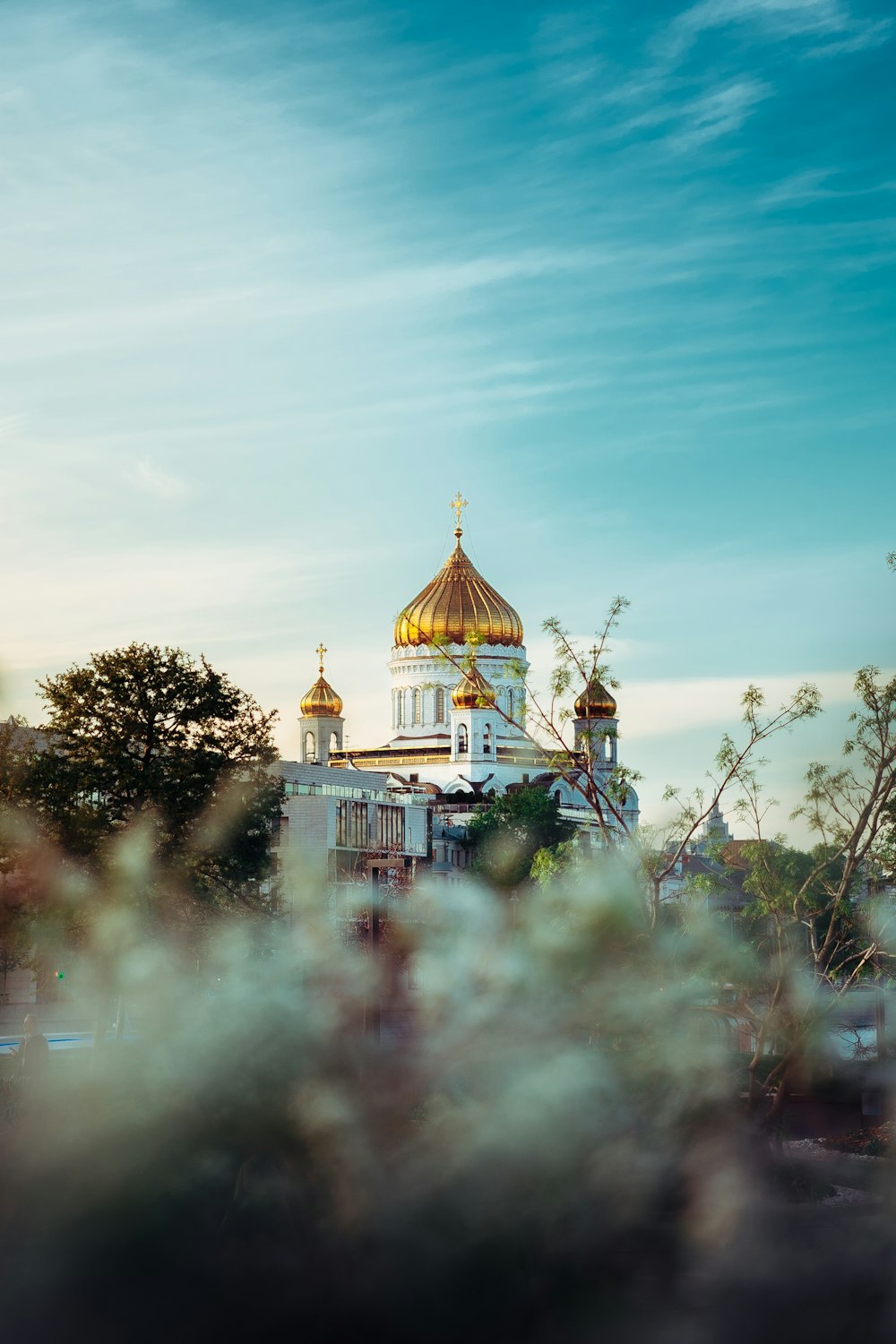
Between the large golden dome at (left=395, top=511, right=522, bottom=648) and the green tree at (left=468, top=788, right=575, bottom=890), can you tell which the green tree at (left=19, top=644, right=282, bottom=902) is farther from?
the large golden dome at (left=395, top=511, right=522, bottom=648)

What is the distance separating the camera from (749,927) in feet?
102

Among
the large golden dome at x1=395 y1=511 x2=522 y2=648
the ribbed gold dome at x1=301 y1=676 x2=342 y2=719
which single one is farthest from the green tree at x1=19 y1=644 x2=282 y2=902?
the ribbed gold dome at x1=301 y1=676 x2=342 y2=719

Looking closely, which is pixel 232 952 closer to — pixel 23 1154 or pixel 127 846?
pixel 127 846

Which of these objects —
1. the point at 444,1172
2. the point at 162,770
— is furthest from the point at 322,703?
the point at 444,1172

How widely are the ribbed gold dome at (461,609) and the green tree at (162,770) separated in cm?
6576

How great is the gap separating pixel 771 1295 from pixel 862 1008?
33117mm

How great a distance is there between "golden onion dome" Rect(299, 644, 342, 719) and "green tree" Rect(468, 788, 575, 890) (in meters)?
27.2

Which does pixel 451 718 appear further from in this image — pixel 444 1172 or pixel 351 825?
pixel 444 1172

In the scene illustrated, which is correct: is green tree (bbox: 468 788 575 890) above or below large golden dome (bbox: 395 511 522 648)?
below

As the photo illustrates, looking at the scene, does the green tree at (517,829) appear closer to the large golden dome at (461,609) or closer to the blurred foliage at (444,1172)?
the large golden dome at (461,609)

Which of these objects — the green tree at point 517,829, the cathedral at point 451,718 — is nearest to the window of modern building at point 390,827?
the green tree at point 517,829

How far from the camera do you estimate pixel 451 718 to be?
10800 cm

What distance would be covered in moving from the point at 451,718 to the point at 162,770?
71235mm

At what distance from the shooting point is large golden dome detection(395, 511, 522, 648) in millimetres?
106438
